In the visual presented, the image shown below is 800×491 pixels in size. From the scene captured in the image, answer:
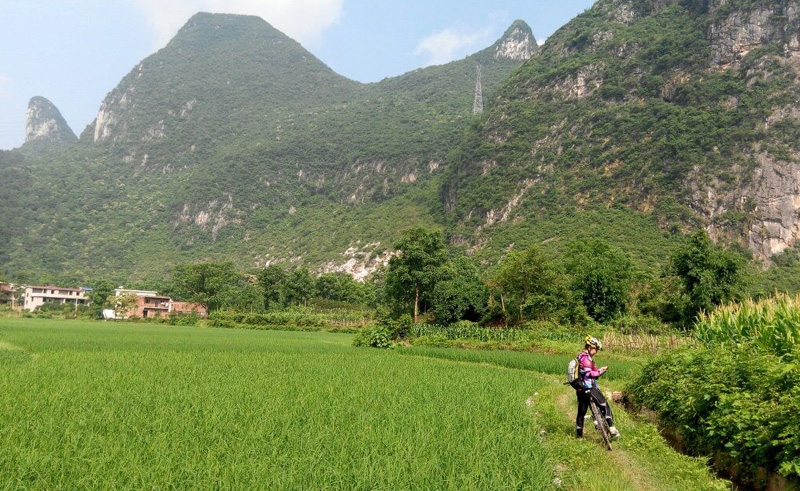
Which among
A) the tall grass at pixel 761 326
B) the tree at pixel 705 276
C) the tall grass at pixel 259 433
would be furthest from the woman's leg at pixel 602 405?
the tree at pixel 705 276

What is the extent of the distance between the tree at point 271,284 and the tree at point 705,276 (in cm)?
6873

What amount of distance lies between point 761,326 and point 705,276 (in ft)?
110

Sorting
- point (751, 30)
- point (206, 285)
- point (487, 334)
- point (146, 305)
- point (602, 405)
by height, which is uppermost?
point (751, 30)

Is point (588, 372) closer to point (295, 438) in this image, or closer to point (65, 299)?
point (295, 438)

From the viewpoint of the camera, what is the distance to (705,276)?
137 ft

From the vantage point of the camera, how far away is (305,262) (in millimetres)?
147000

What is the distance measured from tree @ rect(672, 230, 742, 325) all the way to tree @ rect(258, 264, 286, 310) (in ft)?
225

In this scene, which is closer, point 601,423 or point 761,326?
point 601,423

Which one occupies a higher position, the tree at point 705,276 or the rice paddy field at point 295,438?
the tree at point 705,276

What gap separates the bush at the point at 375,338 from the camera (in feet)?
114

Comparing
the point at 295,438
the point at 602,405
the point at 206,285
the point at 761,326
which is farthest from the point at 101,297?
the point at 761,326

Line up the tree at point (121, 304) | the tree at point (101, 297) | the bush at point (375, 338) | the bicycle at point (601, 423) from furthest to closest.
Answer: the tree at point (121, 304) → the tree at point (101, 297) → the bush at point (375, 338) → the bicycle at point (601, 423)

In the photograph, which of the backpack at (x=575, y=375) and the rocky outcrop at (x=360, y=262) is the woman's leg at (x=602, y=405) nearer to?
the backpack at (x=575, y=375)

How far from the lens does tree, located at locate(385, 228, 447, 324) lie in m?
59.9
